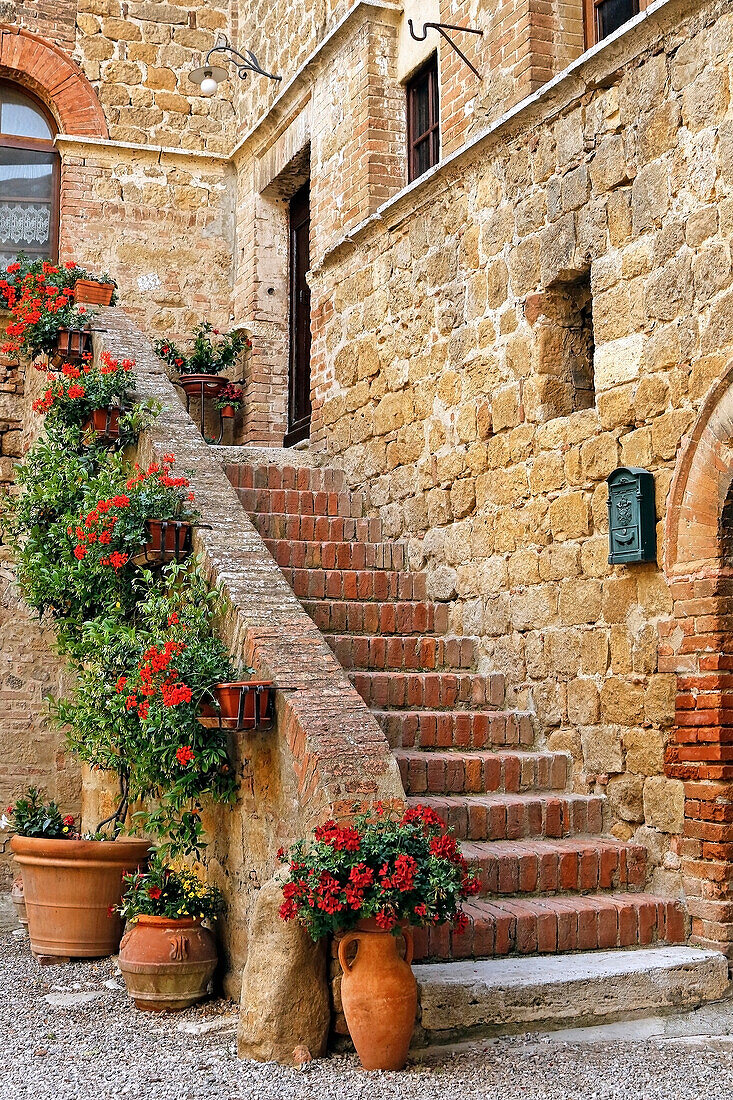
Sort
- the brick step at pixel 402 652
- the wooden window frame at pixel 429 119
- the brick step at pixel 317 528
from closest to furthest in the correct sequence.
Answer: the brick step at pixel 402 652
the brick step at pixel 317 528
the wooden window frame at pixel 429 119

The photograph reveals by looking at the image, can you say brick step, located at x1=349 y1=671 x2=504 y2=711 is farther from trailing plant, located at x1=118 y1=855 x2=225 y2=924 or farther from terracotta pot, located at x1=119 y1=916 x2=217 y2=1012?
terracotta pot, located at x1=119 y1=916 x2=217 y2=1012

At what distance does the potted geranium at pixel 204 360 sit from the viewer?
1023 cm

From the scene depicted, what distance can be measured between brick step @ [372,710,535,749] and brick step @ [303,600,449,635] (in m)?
0.73

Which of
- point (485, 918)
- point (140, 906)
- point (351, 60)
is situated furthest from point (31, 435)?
point (485, 918)

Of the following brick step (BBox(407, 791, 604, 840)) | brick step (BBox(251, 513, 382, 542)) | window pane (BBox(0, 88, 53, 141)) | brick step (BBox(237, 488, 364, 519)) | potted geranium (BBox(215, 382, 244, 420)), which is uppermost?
window pane (BBox(0, 88, 53, 141))

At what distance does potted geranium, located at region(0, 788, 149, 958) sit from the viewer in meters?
5.83

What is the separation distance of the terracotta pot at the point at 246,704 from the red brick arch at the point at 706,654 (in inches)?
65.5

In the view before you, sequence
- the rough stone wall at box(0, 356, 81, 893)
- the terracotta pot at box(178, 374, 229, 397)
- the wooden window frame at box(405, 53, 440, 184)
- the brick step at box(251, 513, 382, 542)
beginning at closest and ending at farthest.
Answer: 1. the brick step at box(251, 513, 382, 542)
2. the wooden window frame at box(405, 53, 440, 184)
3. the rough stone wall at box(0, 356, 81, 893)
4. the terracotta pot at box(178, 374, 229, 397)

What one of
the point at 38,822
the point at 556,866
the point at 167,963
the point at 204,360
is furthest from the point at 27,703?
the point at 556,866

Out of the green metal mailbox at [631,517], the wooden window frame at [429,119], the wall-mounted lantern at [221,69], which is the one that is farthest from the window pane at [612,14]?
the wall-mounted lantern at [221,69]

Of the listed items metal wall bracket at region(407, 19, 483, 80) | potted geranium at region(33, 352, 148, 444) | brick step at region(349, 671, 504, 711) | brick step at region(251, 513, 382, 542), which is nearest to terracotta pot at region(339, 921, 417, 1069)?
brick step at region(349, 671, 504, 711)

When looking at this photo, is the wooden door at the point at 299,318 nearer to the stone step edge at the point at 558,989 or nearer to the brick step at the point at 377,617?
the brick step at the point at 377,617

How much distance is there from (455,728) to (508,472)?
1357 millimetres

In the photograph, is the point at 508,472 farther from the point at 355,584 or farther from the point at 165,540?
the point at 165,540
